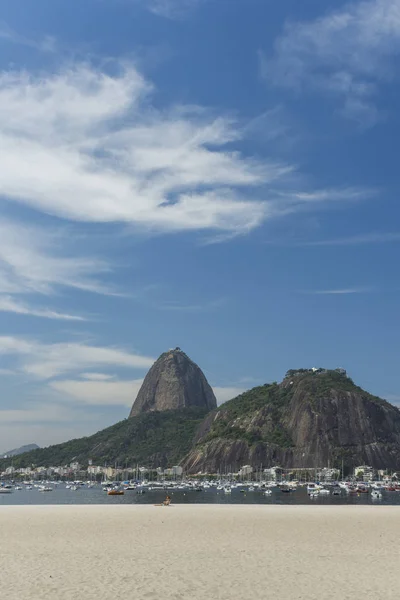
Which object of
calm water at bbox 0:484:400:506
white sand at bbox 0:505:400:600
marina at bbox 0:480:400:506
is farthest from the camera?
marina at bbox 0:480:400:506

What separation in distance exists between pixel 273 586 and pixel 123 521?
2940cm

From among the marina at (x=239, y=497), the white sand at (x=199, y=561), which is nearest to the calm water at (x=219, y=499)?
the marina at (x=239, y=497)

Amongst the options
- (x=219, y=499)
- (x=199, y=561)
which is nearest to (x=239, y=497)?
(x=219, y=499)

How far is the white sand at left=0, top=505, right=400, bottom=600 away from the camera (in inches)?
802

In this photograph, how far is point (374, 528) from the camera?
141 ft

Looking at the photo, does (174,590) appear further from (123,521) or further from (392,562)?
(123,521)

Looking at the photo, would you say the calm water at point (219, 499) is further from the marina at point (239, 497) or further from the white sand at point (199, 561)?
the white sand at point (199, 561)

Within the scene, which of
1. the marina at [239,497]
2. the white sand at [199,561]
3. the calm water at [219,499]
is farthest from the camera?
the marina at [239,497]

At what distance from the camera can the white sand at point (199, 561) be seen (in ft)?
66.8

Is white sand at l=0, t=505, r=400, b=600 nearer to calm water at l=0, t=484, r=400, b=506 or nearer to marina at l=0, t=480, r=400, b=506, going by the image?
marina at l=0, t=480, r=400, b=506

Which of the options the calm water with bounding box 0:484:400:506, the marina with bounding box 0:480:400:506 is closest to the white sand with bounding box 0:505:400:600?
the marina with bounding box 0:480:400:506

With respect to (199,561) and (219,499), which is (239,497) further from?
(199,561)

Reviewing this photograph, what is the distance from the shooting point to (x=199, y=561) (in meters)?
26.8

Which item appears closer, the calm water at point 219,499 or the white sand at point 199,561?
the white sand at point 199,561
